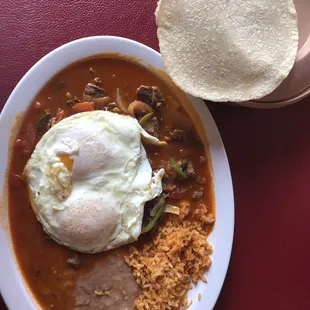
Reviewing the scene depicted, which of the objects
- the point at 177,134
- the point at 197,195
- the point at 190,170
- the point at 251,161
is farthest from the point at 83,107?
the point at 251,161

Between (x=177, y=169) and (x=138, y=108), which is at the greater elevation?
(x=138, y=108)

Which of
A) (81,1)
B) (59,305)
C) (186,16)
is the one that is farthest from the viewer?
(81,1)

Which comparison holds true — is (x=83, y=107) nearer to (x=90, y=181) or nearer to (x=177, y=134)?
(x=90, y=181)

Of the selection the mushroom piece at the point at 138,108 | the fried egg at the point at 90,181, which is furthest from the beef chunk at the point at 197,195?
the mushroom piece at the point at 138,108

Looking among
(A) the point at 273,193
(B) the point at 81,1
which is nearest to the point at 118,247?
(A) the point at 273,193

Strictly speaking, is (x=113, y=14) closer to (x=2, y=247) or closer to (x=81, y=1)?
(x=81, y=1)

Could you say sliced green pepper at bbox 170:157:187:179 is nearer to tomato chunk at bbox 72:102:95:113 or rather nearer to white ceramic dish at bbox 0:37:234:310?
white ceramic dish at bbox 0:37:234:310

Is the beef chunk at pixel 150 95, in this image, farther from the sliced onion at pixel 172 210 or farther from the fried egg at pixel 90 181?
the sliced onion at pixel 172 210
